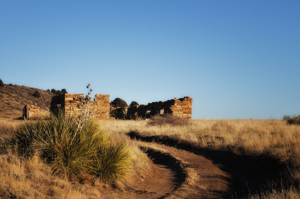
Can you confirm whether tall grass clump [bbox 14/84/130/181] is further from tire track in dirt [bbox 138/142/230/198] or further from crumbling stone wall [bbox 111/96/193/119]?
crumbling stone wall [bbox 111/96/193/119]

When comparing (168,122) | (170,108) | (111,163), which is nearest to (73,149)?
(111,163)

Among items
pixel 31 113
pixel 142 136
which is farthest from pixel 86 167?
pixel 31 113

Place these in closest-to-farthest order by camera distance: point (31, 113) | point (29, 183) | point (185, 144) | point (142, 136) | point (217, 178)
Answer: point (29, 183)
point (217, 178)
point (185, 144)
point (142, 136)
point (31, 113)

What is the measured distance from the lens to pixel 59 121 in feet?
27.3

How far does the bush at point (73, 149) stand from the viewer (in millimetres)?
6945

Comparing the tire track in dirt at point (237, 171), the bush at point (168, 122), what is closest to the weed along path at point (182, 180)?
the tire track in dirt at point (237, 171)

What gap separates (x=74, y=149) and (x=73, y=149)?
5 centimetres

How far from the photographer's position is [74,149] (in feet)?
23.2

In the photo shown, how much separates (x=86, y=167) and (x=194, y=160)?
17.9 ft

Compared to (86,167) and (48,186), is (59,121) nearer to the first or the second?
(86,167)

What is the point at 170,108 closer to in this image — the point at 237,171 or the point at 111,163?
the point at 237,171

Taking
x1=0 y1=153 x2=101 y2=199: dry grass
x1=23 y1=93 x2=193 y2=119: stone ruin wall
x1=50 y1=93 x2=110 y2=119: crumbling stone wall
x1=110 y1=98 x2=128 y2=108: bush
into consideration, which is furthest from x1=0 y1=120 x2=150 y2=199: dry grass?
x1=110 y1=98 x2=128 y2=108: bush

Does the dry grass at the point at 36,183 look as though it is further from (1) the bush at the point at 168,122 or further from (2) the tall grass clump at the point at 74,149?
(1) the bush at the point at 168,122

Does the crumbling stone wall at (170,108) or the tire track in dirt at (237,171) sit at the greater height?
the crumbling stone wall at (170,108)
